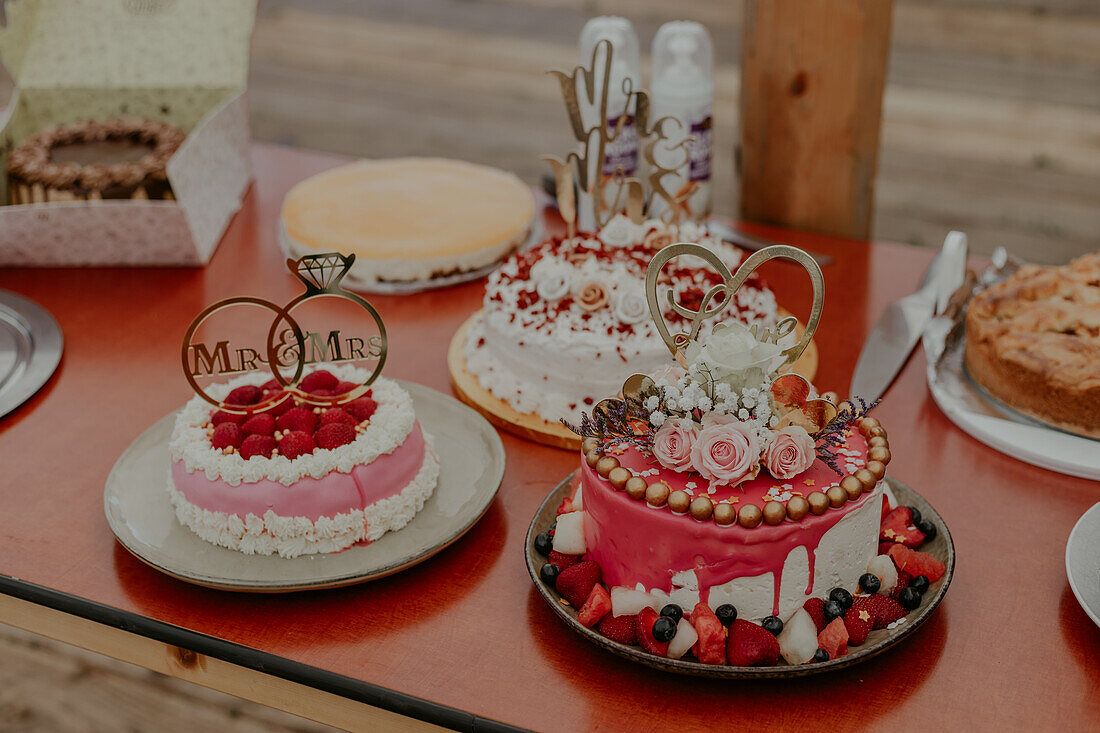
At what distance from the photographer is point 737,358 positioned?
1151mm

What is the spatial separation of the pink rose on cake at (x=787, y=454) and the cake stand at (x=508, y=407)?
0.38 m

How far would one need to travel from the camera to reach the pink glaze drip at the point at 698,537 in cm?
113

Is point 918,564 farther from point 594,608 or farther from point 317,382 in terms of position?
point 317,382

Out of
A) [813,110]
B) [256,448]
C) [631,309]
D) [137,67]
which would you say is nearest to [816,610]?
[631,309]

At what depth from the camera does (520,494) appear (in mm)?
1508

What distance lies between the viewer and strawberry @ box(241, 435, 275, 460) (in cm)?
132

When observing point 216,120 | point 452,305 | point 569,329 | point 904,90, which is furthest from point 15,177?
point 904,90

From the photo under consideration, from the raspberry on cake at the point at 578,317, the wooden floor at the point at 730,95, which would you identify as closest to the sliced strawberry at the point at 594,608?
the raspberry on cake at the point at 578,317

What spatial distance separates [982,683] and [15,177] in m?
1.87

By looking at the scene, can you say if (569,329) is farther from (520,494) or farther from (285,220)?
(285,220)

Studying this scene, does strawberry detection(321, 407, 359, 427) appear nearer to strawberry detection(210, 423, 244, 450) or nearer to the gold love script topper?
strawberry detection(210, 423, 244, 450)

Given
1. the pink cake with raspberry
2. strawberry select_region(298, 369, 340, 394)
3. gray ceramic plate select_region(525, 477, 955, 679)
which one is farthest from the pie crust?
strawberry select_region(298, 369, 340, 394)

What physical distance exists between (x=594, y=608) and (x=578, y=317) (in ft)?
1.81

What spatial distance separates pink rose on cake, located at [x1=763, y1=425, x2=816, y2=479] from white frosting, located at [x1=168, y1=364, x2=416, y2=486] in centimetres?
47
